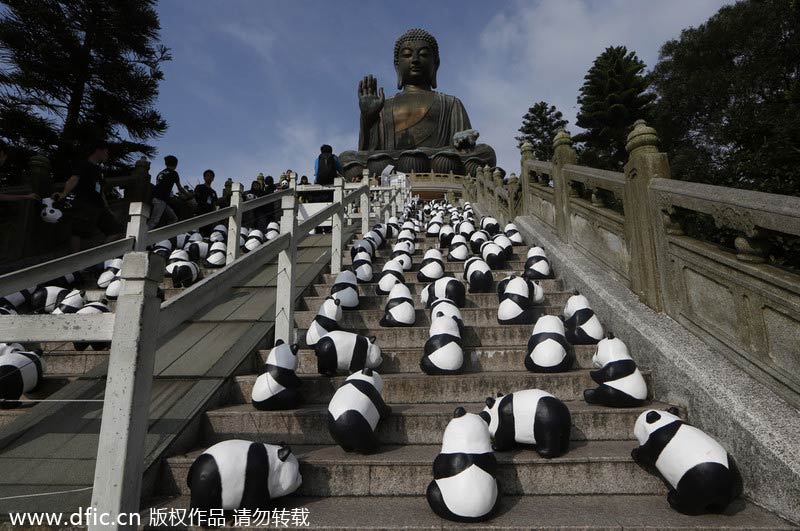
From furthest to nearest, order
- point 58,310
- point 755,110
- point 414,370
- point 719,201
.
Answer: point 755,110, point 58,310, point 414,370, point 719,201

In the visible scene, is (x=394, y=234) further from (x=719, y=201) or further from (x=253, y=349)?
(x=719, y=201)

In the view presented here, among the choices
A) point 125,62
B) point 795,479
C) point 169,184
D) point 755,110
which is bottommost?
point 795,479

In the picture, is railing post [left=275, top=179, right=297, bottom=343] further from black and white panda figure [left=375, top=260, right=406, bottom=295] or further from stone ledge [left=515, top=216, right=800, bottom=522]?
stone ledge [left=515, top=216, right=800, bottom=522]

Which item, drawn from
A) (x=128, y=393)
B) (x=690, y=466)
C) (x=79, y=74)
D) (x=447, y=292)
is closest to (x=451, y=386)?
(x=447, y=292)

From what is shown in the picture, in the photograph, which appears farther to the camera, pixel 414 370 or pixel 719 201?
pixel 414 370

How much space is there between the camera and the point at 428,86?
99.2 ft

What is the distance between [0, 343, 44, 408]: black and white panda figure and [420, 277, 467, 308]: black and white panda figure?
380 cm

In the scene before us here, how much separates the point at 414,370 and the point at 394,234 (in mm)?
5342

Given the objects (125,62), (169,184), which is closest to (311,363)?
(169,184)

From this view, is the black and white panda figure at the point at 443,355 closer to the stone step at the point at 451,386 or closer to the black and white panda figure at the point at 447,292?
the stone step at the point at 451,386

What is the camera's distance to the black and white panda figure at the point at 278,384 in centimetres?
335

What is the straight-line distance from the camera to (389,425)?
128 inches

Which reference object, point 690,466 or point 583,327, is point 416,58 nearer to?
point 583,327

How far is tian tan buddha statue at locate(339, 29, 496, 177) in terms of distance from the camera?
85.0 feet
